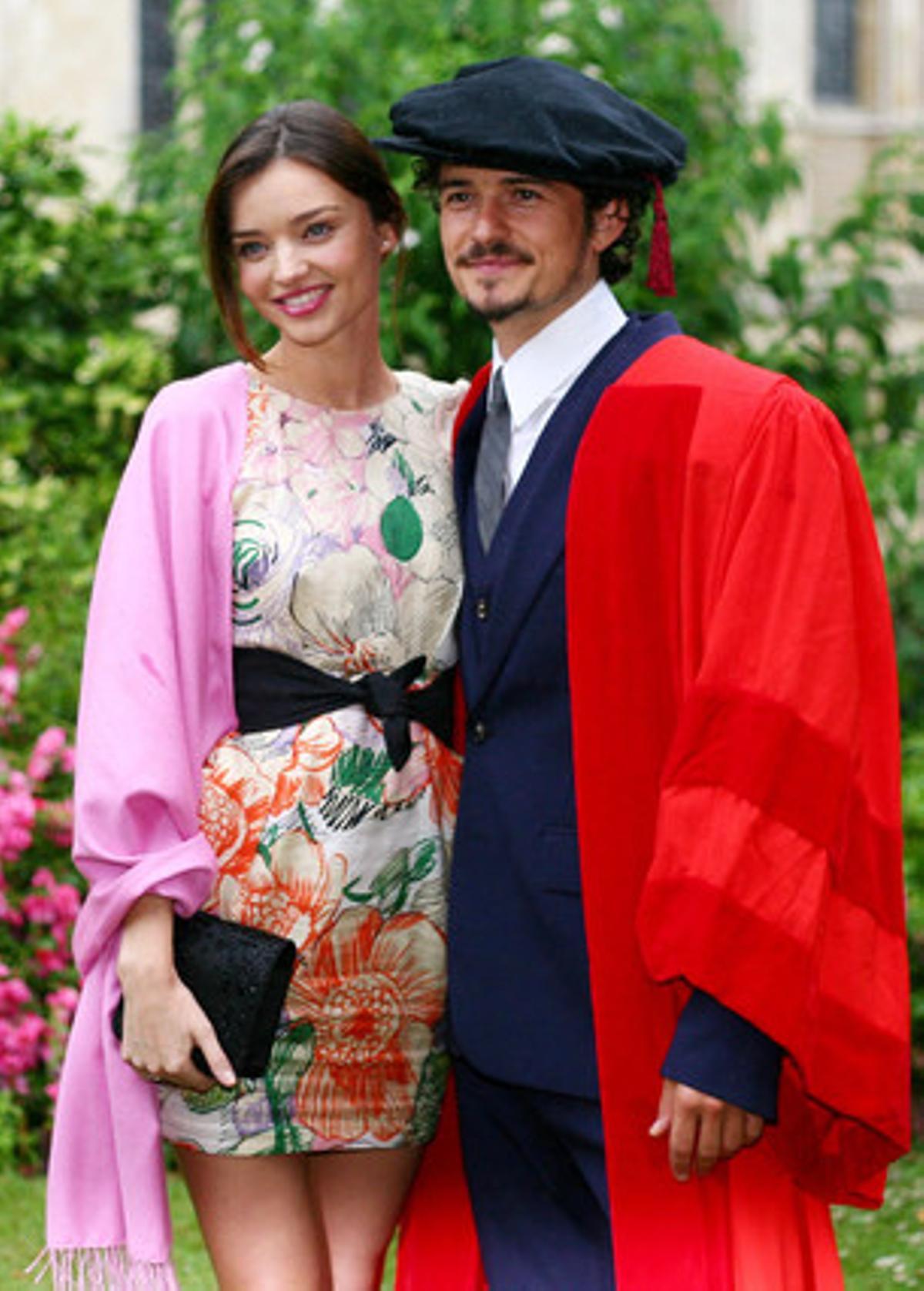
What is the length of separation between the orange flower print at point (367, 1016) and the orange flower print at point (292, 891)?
4 centimetres

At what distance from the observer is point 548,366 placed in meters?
3.10

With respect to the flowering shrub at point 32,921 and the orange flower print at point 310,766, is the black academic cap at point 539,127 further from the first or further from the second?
the flowering shrub at point 32,921

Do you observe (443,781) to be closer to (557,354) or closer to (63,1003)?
(557,354)

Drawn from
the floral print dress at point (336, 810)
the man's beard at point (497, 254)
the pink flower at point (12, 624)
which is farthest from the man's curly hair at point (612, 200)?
the pink flower at point (12, 624)

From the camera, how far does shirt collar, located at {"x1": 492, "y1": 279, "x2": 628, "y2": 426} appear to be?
10.2 feet

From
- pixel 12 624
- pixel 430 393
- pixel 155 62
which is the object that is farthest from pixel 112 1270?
pixel 155 62

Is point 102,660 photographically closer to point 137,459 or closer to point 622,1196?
point 137,459

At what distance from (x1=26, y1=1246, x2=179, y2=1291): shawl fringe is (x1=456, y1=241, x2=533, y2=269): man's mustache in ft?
4.59

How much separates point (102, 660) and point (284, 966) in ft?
1.54

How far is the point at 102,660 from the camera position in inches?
120

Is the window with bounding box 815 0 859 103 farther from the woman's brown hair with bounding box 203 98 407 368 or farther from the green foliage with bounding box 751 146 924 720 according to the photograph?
the woman's brown hair with bounding box 203 98 407 368

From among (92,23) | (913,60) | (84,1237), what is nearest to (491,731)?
(84,1237)

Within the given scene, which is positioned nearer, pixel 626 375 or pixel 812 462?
pixel 812 462

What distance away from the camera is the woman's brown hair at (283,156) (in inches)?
126
